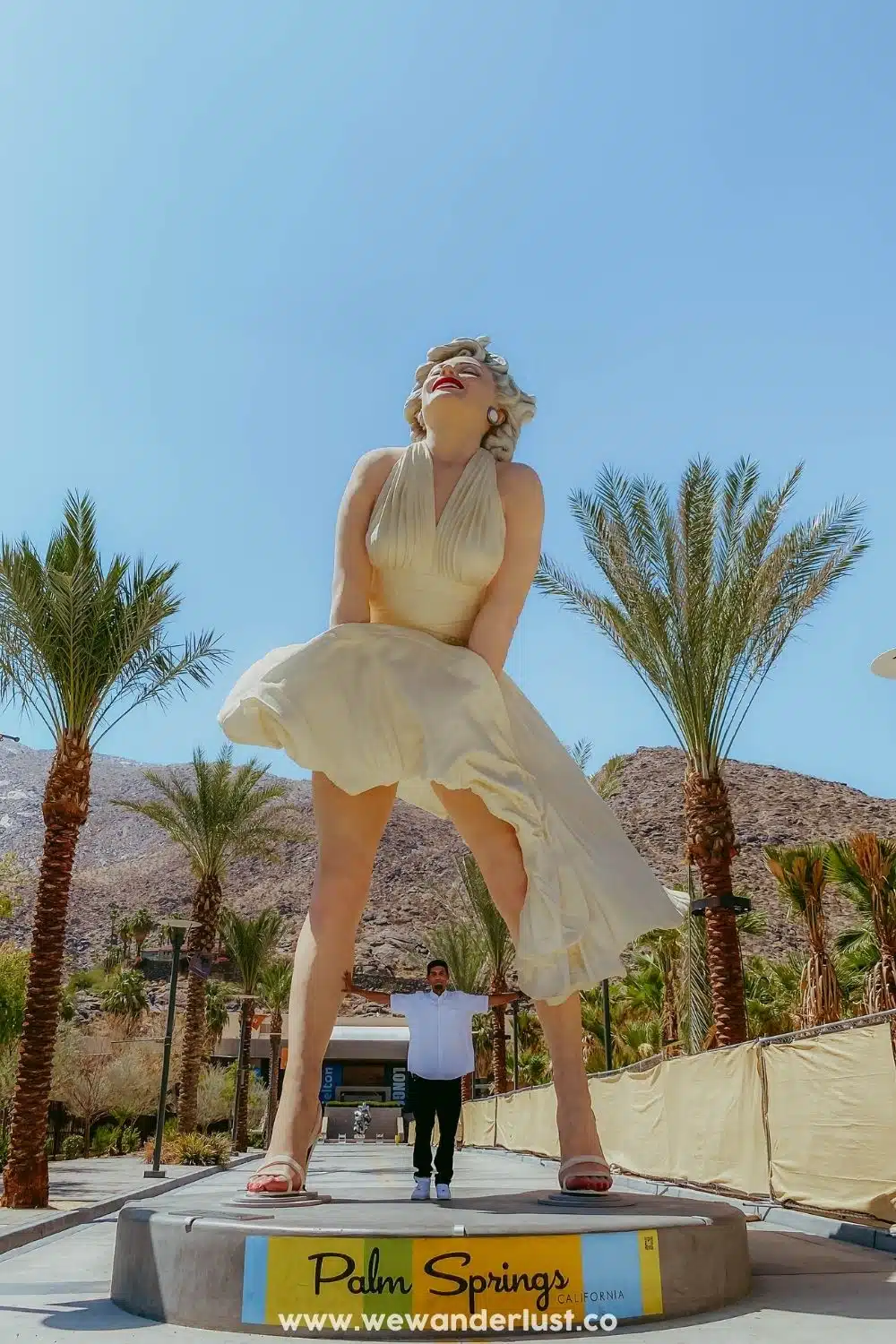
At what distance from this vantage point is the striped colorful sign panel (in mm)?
2691

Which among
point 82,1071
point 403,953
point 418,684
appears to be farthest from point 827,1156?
point 403,953

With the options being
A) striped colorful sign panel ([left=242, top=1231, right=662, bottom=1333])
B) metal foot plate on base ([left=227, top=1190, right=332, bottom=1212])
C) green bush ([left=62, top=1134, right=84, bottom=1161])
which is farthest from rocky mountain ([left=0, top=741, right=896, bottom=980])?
striped colorful sign panel ([left=242, top=1231, right=662, bottom=1333])

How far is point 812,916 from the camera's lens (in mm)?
20703

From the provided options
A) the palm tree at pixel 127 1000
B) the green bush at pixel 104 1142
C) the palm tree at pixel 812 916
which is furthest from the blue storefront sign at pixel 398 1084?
the palm tree at pixel 812 916

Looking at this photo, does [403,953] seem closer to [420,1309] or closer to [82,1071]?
[82,1071]

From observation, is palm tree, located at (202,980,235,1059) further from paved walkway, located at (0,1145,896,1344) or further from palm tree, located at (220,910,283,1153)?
paved walkway, located at (0,1145,896,1344)

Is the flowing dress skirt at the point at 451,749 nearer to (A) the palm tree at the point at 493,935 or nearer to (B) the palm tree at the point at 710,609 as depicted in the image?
(B) the palm tree at the point at 710,609

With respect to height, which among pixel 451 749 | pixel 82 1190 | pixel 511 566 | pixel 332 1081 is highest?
pixel 511 566

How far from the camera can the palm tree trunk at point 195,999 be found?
74.3 feet

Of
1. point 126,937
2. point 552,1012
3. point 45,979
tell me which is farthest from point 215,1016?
point 552,1012

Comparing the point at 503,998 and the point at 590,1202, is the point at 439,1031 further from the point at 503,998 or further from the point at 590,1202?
the point at 590,1202

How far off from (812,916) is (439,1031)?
56.1 ft

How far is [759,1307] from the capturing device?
119 inches

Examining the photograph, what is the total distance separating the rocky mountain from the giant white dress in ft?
210
